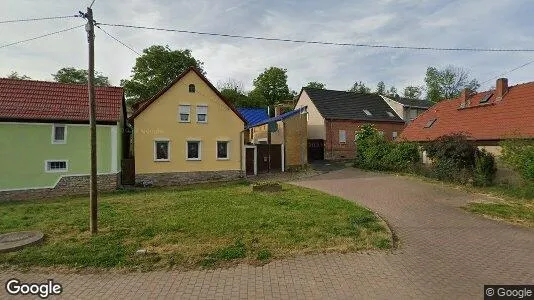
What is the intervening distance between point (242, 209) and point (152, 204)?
4.01 m

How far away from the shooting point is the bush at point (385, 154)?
2314 centimetres

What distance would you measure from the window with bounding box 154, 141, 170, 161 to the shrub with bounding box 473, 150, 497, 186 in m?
18.4

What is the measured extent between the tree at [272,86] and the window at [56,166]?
139 ft

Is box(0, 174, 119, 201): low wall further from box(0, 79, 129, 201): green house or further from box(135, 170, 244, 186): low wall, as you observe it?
box(135, 170, 244, 186): low wall

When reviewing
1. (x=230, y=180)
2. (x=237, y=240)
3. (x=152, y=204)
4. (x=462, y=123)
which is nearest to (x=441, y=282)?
(x=237, y=240)

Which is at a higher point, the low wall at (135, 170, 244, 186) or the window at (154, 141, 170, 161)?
the window at (154, 141, 170, 161)

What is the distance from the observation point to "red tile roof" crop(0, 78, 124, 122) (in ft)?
56.9

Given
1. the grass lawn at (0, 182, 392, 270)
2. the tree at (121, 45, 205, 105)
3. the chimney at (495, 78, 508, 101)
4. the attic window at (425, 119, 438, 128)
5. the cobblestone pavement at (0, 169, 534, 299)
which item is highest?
the tree at (121, 45, 205, 105)

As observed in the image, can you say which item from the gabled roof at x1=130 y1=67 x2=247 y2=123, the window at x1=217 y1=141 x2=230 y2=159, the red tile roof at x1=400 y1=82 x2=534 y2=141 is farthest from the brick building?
the gabled roof at x1=130 y1=67 x2=247 y2=123

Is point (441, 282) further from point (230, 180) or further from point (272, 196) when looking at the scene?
point (230, 180)

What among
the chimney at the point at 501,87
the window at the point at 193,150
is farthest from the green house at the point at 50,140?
the chimney at the point at 501,87

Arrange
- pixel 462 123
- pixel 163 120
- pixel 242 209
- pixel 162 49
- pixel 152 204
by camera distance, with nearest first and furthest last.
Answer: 1. pixel 242 209
2. pixel 152 204
3. pixel 163 120
4. pixel 462 123
5. pixel 162 49

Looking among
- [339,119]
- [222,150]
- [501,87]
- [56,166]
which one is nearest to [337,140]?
[339,119]

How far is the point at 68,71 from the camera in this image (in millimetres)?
47750
